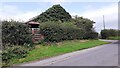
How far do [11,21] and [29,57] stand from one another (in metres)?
6.20

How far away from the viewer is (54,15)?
1747 inches

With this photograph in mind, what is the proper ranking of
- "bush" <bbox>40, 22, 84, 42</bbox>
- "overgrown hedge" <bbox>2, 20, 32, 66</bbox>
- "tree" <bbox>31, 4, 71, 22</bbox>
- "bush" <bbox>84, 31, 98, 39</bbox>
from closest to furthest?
"overgrown hedge" <bbox>2, 20, 32, 66</bbox>
"bush" <bbox>40, 22, 84, 42</bbox>
"bush" <bbox>84, 31, 98, 39</bbox>
"tree" <bbox>31, 4, 71, 22</bbox>

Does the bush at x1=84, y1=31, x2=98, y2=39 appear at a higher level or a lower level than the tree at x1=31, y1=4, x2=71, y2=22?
lower

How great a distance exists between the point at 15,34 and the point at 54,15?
20490mm

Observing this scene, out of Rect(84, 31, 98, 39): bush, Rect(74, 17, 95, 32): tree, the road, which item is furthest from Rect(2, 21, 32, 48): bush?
Rect(74, 17, 95, 32): tree

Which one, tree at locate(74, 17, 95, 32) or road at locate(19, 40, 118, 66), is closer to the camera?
road at locate(19, 40, 118, 66)

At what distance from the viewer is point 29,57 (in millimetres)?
19828

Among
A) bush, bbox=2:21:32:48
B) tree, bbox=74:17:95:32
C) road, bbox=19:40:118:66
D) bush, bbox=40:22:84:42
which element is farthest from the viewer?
tree, bbox=74:17:95:32

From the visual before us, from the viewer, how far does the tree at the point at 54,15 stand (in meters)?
43.8

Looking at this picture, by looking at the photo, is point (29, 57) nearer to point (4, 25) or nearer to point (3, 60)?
point (3, 60)

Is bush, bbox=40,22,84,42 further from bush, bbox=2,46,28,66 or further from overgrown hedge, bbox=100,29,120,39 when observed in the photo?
overgrown hedge, bbox=100,29,120,39

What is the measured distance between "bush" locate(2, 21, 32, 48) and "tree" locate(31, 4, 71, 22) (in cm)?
1771

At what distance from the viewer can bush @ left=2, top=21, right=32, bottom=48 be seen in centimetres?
2338

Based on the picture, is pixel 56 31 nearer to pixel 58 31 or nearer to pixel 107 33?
pixel 58 31
